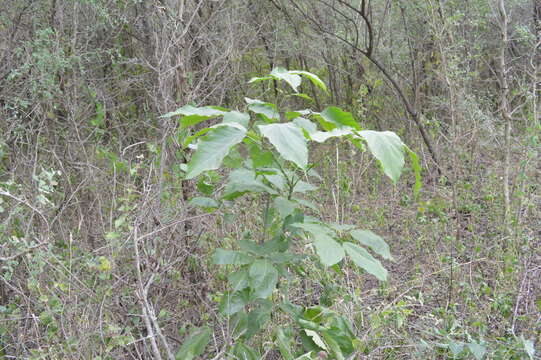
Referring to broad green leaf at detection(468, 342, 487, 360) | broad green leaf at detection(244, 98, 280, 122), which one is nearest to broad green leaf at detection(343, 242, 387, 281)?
broad green leaf at detection(244, 98, 280, 122)

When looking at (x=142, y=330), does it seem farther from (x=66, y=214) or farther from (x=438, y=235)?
(x=438, y=235)

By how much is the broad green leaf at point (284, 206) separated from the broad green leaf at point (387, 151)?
1.42ft

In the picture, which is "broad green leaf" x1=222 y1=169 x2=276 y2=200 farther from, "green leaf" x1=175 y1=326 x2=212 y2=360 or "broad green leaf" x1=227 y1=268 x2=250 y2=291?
"green leaf" x1=175 y1=326 x2=212 y2=360

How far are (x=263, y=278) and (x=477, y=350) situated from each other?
3.75ft

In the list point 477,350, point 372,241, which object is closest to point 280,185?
point 372,241

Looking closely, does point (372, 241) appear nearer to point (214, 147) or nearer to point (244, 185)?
point (244, 185)

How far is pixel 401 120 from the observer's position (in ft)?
24.4

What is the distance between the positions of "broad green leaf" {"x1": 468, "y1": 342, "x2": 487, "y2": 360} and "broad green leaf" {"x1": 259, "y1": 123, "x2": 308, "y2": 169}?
1389mm

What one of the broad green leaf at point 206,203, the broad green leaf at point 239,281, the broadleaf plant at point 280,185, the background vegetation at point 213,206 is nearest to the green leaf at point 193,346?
the background vegetation at point 213,206

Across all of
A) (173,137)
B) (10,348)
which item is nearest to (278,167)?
(173,137)

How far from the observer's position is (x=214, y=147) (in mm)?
1711

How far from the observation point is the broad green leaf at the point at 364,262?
1801 millimetres

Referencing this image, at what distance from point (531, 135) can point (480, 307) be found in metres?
1.20

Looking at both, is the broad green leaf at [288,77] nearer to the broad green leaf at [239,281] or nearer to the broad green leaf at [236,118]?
the broad green leaf at [236,118]
